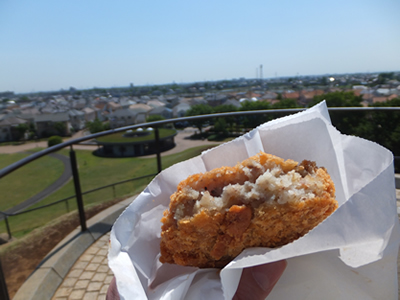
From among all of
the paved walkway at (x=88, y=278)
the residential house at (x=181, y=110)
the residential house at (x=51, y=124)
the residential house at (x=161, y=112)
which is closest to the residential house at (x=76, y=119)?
the residential house at (x=51, y=124)

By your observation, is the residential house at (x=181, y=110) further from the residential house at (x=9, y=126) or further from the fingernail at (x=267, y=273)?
the fingernail at (x=267, y=273)

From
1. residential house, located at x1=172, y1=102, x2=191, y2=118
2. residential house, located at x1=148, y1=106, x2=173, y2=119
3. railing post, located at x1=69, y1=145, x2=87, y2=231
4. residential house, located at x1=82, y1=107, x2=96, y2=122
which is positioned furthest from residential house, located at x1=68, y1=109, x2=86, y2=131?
railing post, located at x1=69, y1=145, x2=87, y2=231

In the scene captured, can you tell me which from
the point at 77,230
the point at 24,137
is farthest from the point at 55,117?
the point at 77,230

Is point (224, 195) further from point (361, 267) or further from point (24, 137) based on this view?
point (24, 137)

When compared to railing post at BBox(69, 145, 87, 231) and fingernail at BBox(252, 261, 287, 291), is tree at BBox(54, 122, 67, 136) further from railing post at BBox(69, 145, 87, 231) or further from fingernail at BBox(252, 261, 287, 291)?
fingernail at BBox(252, 261, 287, 291)

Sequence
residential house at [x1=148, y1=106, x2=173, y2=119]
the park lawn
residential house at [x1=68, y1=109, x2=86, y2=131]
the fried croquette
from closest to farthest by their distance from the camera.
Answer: the fried croquette
the park lawn
residential house at [x1=148, y1=106, x2=173, y2=119]
residential house at [x1=68, y1=109, x2=86, y2=131]

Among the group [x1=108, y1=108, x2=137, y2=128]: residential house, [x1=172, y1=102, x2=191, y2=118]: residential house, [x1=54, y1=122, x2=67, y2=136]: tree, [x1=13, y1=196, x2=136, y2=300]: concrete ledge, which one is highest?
[x1=13, y1=196, x2=136, y2=300]: concrete ledge

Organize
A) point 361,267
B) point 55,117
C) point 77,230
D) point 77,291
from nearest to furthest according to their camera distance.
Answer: point 361,267 → point 77,291 → point 77,230 → point 55,117
